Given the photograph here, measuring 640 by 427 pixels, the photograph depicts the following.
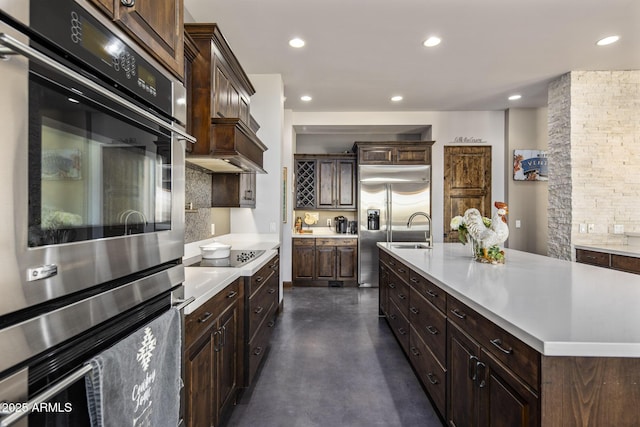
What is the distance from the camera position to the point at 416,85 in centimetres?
452

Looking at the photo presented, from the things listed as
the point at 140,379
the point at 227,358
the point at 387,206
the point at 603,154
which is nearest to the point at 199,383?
the point at 227,358

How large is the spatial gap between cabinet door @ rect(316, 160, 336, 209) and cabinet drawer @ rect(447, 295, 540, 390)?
4.40 metres

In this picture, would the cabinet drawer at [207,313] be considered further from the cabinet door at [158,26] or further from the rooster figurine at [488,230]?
the rooster figurine at [488,230]

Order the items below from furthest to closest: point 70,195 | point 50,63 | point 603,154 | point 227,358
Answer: point 603,154
point 227,358
point 70,195
point 50,63

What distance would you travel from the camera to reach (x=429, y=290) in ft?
6.65

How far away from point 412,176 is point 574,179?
218cm

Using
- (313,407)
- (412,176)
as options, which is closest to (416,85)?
(412,176)

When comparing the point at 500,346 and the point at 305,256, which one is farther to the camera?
the point at 305,256

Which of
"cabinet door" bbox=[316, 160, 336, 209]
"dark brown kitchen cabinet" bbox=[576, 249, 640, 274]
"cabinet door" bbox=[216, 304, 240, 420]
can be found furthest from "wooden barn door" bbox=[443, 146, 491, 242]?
"cabinet door" bbox=[216, 304, 240, 420]

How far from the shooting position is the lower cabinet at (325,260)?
557 cm

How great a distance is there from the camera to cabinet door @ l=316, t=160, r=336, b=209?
591 cm

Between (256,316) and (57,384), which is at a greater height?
(57,384)

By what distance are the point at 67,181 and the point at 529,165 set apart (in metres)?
6.40

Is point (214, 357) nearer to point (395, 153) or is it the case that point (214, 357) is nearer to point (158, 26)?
point (158, 26)
